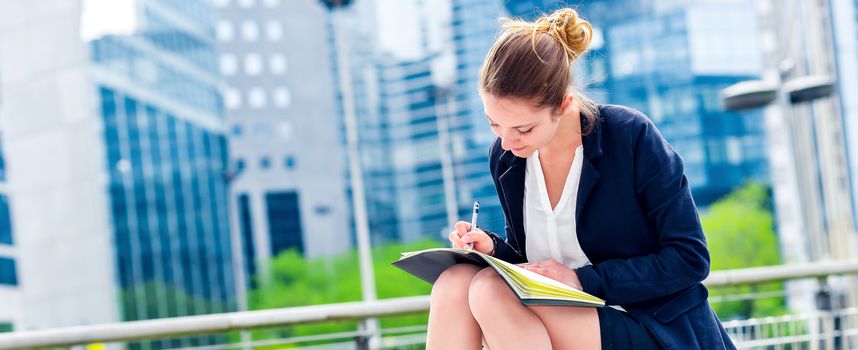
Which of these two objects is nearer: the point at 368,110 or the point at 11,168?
the point at 11,168

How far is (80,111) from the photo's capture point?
1953 inches

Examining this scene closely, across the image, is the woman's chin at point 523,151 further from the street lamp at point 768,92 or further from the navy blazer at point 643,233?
the street lamp at point 768,92

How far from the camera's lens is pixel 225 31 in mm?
66750

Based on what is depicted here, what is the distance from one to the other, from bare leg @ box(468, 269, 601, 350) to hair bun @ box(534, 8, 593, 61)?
1.85ft

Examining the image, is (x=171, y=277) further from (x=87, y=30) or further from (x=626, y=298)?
(x=626, y=298)

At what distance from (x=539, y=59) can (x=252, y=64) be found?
6622cm

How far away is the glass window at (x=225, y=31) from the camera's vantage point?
66.2 metres

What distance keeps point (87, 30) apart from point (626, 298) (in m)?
51.7

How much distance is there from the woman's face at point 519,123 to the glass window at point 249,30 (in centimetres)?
6648

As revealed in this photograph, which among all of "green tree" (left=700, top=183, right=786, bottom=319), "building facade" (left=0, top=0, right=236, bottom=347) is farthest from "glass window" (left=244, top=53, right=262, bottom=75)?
"green tree" (left=700, top=183, right=786, bottom=319)

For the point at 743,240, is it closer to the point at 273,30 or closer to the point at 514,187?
the point at 273,30

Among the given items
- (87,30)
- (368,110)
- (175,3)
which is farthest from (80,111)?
(368,110)

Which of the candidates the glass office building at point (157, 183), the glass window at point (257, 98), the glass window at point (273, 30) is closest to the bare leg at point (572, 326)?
the glass office building at point (157, 183)

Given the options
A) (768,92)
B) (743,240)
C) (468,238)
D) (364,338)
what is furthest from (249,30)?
(468,238)
